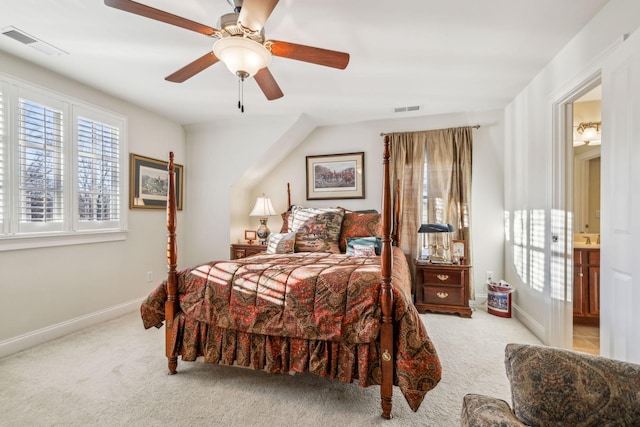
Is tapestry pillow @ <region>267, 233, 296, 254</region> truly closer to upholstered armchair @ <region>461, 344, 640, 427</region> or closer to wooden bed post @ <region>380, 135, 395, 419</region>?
wooden bed post @ <region>380, 135, 395, 419</region>

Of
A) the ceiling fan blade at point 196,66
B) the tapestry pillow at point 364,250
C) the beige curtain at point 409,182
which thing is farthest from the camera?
Answer: the beige curtain at point 409,182

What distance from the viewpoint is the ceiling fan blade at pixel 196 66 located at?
1.82m

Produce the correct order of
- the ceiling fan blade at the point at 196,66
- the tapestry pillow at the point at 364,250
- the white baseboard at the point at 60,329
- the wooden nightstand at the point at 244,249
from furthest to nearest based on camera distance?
the wooden nightstand at the point at 244,249
the tapestry pillow at the point at 364,250
the white baseboard at the point at 60,329
the ceiling fan blade at the point at 196,66

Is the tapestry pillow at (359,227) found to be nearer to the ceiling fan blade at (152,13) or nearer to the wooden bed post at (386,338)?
the wooden bed post at (386,338)

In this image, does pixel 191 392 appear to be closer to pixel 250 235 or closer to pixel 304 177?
pixel 250 235

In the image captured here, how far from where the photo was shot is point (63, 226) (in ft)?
9.02

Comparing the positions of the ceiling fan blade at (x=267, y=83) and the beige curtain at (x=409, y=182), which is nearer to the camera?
the ceiling fan blade at (x=267, y=83)

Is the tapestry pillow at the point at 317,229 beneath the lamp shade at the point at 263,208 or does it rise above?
beneath

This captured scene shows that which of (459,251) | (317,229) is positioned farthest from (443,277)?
(317,229)

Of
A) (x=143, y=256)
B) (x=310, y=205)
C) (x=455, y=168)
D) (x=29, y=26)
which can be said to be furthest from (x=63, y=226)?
(x=455, y=168)

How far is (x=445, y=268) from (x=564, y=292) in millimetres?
1093

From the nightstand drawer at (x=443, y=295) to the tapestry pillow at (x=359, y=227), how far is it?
875mm

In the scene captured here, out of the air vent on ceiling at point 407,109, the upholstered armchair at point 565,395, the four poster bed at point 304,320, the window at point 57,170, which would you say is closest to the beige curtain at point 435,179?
the air vent on ceiling at point 407,109

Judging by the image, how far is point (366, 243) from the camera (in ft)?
10.4
